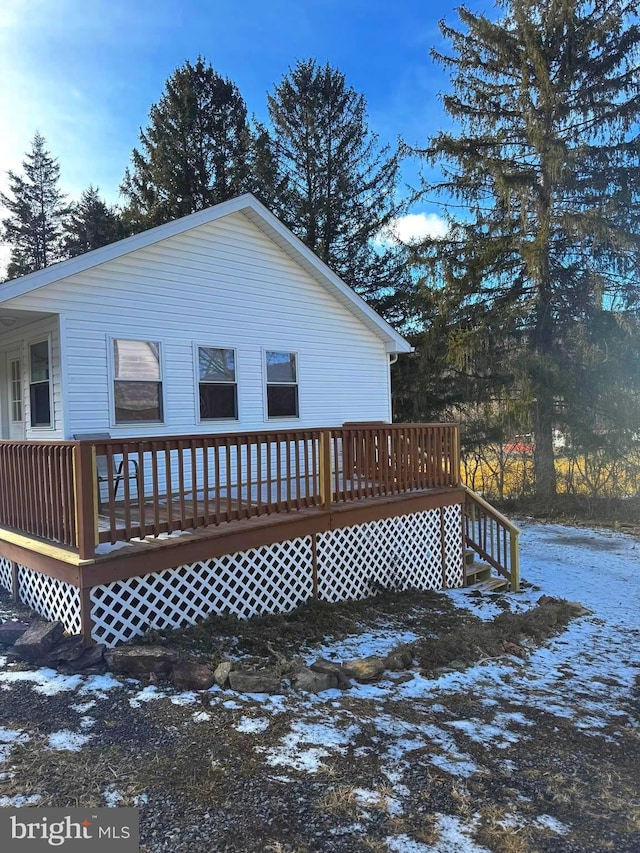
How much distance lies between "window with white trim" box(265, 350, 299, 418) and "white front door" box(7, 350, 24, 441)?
3613 mm

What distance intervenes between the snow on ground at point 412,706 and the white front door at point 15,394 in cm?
474

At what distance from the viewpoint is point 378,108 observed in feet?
61.5

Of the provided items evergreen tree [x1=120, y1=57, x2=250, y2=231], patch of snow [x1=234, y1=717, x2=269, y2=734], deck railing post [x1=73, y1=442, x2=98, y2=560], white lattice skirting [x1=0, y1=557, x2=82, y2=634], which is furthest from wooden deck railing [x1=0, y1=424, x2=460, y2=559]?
evergreen tree [x1=120, y1=57, x2=250, y2=231]

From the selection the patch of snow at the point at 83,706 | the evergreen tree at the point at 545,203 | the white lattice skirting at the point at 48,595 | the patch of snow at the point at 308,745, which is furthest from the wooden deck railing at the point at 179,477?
the evergreen tree at the point at 545,203

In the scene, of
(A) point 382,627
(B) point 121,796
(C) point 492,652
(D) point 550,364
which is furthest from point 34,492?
(D) point 550,364

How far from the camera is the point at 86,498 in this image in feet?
13.7

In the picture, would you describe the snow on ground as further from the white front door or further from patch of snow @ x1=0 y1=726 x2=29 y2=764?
the white front door

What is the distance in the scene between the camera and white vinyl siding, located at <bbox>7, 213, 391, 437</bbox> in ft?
22.8

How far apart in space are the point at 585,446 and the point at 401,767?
12.7 meters

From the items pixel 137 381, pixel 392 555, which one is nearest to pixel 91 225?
pixel 137 381

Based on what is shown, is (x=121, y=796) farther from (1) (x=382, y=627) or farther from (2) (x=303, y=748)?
(1) (x=382, y=627)

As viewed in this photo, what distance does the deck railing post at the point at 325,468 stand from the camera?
20.0 feet

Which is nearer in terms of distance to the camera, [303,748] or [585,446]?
[303,748]

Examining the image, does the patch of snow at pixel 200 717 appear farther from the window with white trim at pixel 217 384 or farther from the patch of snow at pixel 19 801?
the window with white trim at pixel 217 384
